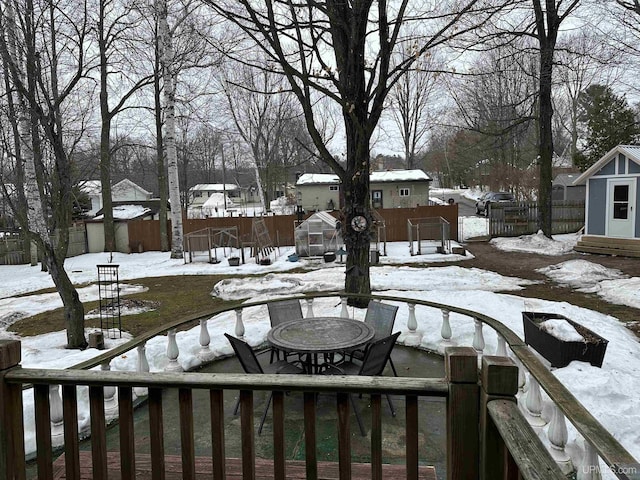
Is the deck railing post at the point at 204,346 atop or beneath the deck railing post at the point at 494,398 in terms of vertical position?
beneath

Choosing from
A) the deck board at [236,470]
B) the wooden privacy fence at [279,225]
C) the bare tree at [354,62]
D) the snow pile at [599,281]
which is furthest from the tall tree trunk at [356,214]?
the wooden privacy fence at [279,225]

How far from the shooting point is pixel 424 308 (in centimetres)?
703

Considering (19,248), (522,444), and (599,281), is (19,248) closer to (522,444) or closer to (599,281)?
(599,281)

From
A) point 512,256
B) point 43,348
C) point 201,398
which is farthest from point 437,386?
point 512,256

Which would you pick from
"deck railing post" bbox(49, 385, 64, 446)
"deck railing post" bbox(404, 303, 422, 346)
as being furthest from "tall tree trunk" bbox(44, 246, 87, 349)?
"deck railing post" bbox(404, 303, 422, 346)

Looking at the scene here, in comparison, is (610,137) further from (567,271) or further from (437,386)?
(437,386)

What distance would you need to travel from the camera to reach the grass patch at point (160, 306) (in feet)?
27.0

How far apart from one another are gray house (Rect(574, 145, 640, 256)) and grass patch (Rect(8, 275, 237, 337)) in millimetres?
13046

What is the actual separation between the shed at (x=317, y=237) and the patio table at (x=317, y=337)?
11562 millimetres

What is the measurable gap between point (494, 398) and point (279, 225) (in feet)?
61.4

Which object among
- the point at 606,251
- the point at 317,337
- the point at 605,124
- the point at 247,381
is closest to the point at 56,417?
the point at 317,337

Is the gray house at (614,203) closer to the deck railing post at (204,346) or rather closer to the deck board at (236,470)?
the deck railing post at (204,346)

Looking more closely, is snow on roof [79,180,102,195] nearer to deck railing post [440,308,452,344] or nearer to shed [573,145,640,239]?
deck railing post [440,308,452,344]

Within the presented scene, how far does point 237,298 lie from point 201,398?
19.5 feet
